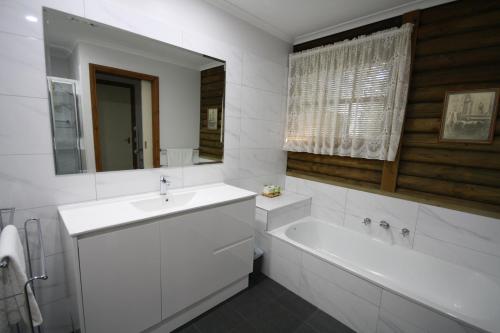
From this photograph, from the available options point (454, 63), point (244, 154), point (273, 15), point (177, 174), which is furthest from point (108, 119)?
point (454, 63)

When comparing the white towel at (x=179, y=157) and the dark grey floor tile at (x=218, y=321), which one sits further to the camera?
the white towel at (x=179, y=157)

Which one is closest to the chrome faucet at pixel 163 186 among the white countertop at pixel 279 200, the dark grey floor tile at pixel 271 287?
the white countertop at pixel 279 200

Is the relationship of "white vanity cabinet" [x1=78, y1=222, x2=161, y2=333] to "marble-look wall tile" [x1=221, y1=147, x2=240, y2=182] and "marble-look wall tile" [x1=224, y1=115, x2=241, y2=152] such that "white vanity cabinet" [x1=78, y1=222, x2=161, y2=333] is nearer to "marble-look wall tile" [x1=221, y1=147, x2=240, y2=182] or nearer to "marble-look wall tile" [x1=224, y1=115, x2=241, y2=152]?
"marble-look wall tile" [x1=221, y1=147, x2=240, y2=182]

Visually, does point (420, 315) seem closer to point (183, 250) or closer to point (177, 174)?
point (183, 250)

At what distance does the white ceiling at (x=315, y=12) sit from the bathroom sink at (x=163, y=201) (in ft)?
5.47

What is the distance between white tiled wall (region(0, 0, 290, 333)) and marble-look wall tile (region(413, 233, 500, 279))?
1741 mm

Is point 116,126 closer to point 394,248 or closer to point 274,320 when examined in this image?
point 274,320

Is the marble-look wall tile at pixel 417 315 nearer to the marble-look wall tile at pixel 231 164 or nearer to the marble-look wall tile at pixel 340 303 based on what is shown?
the marble-look wall tile at pixel 340 303

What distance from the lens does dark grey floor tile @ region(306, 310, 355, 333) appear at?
1.78 metres

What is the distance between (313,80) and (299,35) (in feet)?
1.92

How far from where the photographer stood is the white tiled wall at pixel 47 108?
1279 mm

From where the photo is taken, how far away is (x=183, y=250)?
1.57 metres

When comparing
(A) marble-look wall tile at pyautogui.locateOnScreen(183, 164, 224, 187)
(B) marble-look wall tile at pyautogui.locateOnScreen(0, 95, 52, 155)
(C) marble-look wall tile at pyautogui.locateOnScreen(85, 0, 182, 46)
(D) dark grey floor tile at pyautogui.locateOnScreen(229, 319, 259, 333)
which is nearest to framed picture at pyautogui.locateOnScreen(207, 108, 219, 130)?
(A) marble-look wall tile at pyautogui.locateOnScreen(183, 164, 224, 187)

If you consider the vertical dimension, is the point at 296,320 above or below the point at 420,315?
below
